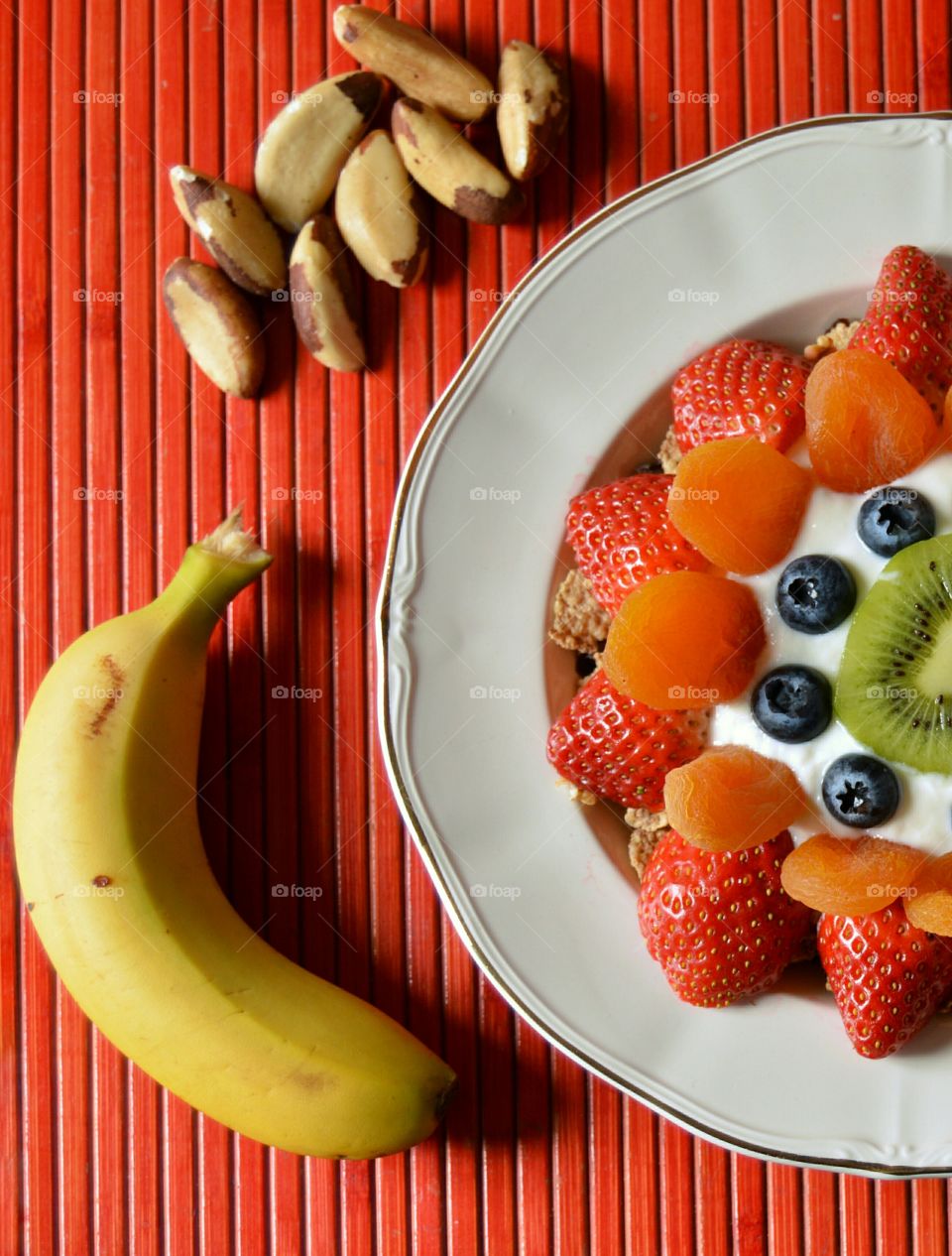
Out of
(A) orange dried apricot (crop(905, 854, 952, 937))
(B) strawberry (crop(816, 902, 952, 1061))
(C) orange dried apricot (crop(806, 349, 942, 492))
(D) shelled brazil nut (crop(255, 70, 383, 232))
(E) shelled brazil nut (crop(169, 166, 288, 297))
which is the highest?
(D) shelled brazil nut (crop(255, 70, 383, 232))

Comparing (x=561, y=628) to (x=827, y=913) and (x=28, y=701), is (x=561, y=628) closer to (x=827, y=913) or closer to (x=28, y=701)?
(x=827, y=913)

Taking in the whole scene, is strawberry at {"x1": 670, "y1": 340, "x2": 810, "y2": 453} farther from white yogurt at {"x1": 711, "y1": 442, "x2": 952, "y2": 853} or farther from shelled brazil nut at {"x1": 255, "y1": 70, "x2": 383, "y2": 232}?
shelled brazil nut at {"x1": 255, "y1": 70, "x2": 383, "y2": 232}

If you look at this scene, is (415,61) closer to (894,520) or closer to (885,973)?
(894,520)

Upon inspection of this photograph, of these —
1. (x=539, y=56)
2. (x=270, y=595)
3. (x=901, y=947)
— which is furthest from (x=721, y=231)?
(x=901, y=947)

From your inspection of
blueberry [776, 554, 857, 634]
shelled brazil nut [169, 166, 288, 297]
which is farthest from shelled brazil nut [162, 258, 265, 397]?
blueberry [776, 554, 857, 634]

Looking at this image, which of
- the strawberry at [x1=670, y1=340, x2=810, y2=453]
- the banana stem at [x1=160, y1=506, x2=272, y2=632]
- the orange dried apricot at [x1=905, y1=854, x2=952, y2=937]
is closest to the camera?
the orange dried apricot at [x1=905, y1=854, x2=952, y2=937]

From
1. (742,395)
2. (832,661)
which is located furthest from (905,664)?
(742,395)

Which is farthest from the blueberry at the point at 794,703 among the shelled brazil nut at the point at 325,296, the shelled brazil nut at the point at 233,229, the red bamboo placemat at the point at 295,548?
the shelled brazil nut at the point at 233,229
